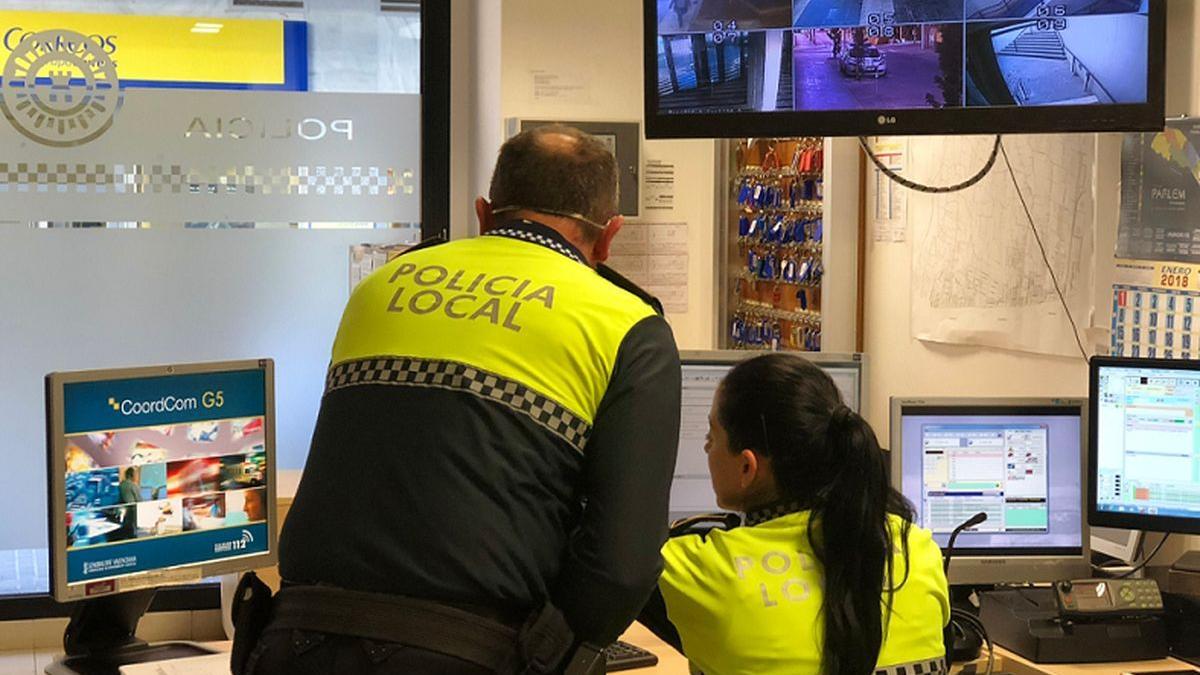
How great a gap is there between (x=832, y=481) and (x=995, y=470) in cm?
109

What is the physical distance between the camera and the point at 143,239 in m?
4.23

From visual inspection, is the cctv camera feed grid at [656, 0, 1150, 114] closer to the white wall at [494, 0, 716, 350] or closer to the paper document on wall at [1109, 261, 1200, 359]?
the paper document on wall at [1109, 261, 1200, 359]

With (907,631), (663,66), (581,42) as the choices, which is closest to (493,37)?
(581,42)

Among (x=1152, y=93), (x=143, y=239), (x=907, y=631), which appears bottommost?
(x=907, y=631)

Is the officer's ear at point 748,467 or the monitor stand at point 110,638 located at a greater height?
the officer's ear at point 748,467

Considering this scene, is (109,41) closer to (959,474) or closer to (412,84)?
(412,84)

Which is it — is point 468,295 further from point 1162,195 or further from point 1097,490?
point 1162,195

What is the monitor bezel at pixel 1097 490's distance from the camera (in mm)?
2965

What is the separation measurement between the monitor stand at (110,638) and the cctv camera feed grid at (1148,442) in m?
1.81

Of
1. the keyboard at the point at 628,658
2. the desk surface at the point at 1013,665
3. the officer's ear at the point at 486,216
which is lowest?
the desk surface at the point at 1013,665

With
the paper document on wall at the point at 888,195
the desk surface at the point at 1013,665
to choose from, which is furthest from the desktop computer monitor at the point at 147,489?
the paper document on wall at the point at 888,195

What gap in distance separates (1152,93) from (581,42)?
5.05 feet

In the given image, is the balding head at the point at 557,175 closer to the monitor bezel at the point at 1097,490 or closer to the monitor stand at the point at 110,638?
the monitor stand at the point at 110,638

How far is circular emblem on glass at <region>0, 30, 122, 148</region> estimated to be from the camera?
162 inches
